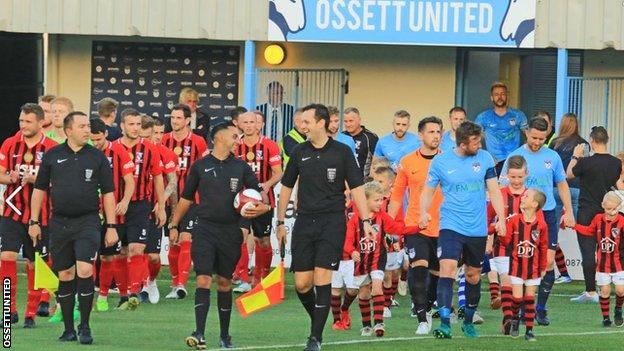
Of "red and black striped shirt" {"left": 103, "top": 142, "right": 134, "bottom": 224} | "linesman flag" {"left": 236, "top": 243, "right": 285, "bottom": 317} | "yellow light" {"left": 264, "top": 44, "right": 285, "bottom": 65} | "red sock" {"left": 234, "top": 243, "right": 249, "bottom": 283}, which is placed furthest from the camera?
"yellow light" {"left": 264, "top": 44, "right": 285, "bottom": 65}

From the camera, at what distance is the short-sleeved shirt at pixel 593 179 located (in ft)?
66.0

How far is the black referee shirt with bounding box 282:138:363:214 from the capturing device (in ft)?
47.7

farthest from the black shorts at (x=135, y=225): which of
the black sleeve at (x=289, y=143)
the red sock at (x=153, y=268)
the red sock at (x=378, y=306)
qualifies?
the red sock at (x=378, y=306)

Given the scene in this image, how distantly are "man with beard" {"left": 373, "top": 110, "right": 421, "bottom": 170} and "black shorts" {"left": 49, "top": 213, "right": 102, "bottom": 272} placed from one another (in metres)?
5.45

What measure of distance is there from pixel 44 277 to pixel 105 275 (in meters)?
2.69

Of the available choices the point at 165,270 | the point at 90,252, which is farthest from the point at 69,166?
the point at 165,270

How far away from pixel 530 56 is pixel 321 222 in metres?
12.8

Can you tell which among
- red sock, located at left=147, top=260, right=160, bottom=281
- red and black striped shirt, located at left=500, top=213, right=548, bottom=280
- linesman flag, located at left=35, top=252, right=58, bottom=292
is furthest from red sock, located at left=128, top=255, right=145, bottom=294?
red and black striped shirt, located at left=500, top=213, right=548, bottom=280

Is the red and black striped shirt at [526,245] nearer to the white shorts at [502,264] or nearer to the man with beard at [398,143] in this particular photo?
the white shorts at [502,264]

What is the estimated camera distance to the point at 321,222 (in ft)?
47.6

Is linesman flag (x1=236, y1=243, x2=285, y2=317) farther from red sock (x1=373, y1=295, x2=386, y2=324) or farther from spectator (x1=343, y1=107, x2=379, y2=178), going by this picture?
spectator (x1=343, y1=107, x2=379, y2=178)

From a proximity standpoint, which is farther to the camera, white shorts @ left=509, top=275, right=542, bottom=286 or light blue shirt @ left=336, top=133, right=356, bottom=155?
light blue shirt @ left=336, top=133, right=356, bottom=155

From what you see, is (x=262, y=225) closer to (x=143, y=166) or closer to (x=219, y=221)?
(x=143, y=166)

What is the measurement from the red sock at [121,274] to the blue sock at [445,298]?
4.33m
